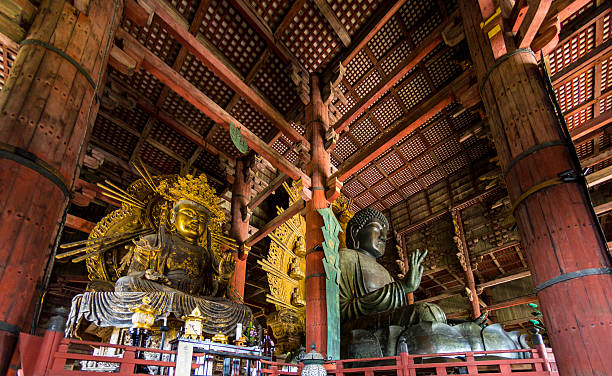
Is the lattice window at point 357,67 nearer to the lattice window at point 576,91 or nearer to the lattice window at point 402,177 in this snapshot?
the lattice window at point 402,177

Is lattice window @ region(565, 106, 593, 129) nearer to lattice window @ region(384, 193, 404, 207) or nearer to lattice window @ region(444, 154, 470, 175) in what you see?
lattice window @ region(444, 154, 470, 175)

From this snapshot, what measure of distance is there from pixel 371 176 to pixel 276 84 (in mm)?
3984

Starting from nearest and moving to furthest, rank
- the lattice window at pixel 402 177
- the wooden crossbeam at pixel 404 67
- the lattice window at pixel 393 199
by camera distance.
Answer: the wooden crossbeam at pixel 404 67 < the lattice window at pixel 402 177 < the lattice window at pixel 393 199

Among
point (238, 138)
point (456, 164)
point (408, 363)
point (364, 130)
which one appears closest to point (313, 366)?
point (408, 363)


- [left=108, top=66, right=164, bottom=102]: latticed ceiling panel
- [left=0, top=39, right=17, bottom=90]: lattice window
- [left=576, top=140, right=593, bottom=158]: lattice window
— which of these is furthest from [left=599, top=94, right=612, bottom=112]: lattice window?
[left=0, top=39, right=17, bottom=90]: lattice window

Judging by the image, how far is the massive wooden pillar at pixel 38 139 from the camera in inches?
80.0

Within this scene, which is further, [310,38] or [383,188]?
[383,188]

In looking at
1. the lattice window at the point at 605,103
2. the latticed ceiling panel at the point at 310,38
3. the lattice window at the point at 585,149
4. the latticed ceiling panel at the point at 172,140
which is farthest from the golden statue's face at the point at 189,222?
the lattice window at the point at 585,149

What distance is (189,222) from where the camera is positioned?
6414 millimetres

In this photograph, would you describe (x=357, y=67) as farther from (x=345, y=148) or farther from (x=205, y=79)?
(x=205, y=79)

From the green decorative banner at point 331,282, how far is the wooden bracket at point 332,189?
39 centimetres

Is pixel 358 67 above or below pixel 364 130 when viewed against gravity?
above

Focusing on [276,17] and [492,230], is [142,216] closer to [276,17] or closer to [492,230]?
[276,17]

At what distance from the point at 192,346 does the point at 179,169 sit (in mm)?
6349
